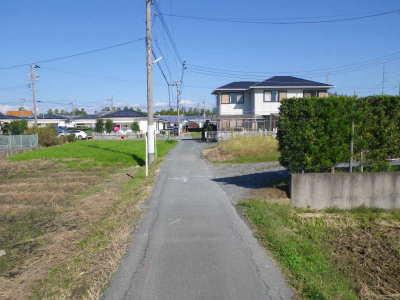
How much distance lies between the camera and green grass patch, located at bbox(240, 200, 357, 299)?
175 inches

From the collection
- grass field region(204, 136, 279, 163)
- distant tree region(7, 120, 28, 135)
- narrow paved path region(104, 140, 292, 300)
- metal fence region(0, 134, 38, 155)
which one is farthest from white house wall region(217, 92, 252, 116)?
narrow paved path region(104, 140, 292, 300)

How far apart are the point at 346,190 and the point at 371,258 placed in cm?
334

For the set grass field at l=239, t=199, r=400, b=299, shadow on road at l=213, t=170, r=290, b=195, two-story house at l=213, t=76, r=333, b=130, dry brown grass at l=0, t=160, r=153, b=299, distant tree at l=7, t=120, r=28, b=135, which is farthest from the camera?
distant tree at l=7, t=120, r=28, b=135

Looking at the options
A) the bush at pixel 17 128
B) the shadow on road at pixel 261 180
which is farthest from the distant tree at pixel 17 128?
the shadow on road at pixel 261 180

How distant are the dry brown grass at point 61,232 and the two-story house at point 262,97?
2574 cm

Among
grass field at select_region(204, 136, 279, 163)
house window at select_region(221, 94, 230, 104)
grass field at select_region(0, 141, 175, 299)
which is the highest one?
house window at select_region(221, 94, 230, 104)

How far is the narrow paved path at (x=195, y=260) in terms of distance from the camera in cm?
441

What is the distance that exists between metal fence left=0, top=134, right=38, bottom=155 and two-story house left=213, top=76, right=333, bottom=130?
1968cm

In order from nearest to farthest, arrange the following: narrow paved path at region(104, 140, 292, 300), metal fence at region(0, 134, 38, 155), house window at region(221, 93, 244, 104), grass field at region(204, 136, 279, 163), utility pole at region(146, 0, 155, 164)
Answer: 1. narrow paved path at region(104, 140, 292, 300)
2. utility pole at region(146, 0, 155, 164)
3. grass field at region(204, 136, 279, 163)
4. metal fence at region(0, 134, 38, 155)
5. house window at region(221, 93, 244, 104)

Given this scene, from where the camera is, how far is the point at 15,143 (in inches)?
1358

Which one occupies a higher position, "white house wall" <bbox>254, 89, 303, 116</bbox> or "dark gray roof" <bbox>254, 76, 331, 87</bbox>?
"dark gray roof" <bbox>254, 76, 331, 87</bbox>

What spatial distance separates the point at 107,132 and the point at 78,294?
67.3 meters

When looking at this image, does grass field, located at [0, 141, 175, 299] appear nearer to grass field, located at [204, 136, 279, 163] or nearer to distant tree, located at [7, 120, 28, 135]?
grass field, located at [204, 136, 279, 163]

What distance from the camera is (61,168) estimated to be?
64.4 ft
